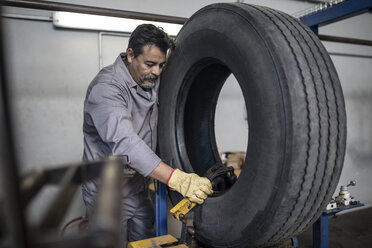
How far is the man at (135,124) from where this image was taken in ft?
3.67

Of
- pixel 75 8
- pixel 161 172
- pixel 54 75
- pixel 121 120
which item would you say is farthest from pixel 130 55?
pixel 54 75

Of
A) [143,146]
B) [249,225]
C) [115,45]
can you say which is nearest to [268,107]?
[249,225]

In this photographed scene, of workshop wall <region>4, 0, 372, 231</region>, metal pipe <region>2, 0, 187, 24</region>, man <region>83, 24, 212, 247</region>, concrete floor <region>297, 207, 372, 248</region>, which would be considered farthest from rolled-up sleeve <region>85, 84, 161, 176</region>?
concrete floor <region>297, 207, 372, 248</region>

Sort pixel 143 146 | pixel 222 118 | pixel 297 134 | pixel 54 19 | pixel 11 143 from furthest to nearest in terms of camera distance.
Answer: pixel 222 118 → pixel 54 19 → pixel 143 146 → pixel 297 134 → pixel 11 143

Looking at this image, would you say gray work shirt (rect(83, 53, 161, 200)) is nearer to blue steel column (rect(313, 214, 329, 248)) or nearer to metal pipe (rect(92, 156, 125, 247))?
metal pipe (rect(92, 156, 125, 247))

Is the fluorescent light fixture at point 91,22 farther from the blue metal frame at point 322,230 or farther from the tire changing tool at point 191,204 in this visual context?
the blue metal frame at point 322,230

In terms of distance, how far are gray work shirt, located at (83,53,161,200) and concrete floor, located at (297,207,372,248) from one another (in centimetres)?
177

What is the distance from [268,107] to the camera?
83cm

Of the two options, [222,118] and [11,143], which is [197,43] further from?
[222,118]

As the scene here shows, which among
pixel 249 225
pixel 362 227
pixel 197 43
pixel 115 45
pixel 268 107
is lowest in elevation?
pixel 362 227

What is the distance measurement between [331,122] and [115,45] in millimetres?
1970

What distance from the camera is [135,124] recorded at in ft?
4.68

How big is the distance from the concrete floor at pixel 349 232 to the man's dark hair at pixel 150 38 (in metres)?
1.95

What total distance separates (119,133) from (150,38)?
519 mm
